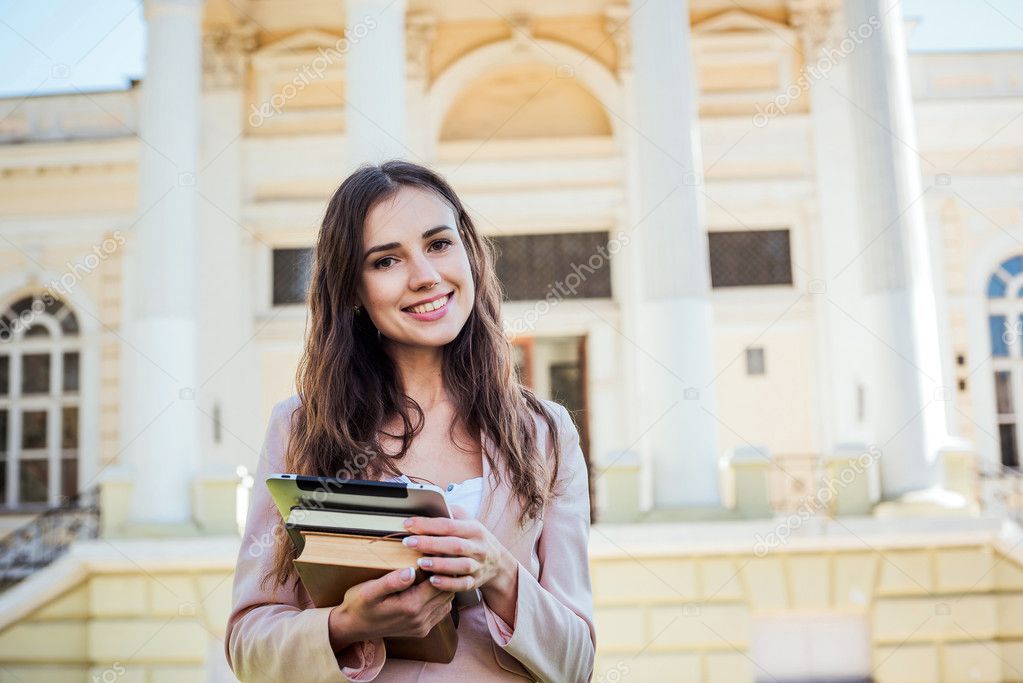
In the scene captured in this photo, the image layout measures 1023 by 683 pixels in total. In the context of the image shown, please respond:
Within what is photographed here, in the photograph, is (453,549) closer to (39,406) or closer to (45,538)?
(45,538)

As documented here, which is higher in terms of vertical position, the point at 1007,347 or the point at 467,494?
the point at 1007,347

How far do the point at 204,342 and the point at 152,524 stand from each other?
378cm

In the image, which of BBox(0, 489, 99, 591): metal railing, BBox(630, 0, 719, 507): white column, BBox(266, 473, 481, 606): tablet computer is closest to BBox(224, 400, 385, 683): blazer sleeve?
BBox(266, 473, 481, 606): tablet computer

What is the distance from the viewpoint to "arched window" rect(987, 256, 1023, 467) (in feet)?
45.7

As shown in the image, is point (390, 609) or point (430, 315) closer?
point (390, 609)

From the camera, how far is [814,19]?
14.2 m

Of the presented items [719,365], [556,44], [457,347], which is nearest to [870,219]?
[719,365]

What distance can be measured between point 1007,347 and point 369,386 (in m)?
14.3

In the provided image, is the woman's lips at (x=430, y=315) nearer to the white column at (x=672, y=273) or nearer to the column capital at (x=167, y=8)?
the white column at (x=672, y=273)

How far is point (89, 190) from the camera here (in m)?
14.8

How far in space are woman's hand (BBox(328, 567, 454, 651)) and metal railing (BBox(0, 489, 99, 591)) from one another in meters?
11.6

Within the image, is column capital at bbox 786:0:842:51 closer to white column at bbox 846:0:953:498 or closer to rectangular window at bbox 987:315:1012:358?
white column at bbox 846:0:953:498

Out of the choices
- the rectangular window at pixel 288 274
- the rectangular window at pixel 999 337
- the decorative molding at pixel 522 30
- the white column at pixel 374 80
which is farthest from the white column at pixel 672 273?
the rectangular window at pixel 999 337

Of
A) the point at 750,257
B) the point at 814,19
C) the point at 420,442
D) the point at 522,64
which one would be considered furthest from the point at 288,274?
the point at 420,442
